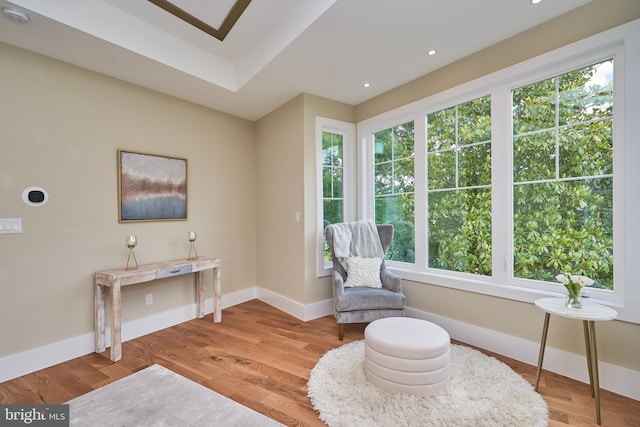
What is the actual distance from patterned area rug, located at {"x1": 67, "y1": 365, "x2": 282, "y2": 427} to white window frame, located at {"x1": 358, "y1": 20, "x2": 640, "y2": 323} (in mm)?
2121

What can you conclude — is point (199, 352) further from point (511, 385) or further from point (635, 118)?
point (635, 118)

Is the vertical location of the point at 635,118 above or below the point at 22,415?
above

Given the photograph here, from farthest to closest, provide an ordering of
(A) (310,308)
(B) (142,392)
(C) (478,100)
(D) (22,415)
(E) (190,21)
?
(A) (310,308)
(C) (478,100)
(E) (190,21)
(B) (142,392)
(D) (22,415)

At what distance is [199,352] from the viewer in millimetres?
2553

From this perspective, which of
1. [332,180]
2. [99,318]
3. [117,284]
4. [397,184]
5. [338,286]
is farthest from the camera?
[332,180]

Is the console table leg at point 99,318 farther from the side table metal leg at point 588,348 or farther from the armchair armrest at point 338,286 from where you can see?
the side table metal leg at point 588,348

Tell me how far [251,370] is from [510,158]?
282 cm

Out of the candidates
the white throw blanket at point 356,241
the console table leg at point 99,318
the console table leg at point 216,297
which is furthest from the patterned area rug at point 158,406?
the white throw blanket at point 356,241

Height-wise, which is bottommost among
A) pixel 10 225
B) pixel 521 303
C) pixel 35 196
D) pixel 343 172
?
pixel 521 303

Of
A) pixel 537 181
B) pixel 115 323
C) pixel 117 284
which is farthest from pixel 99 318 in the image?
pixel 537 181

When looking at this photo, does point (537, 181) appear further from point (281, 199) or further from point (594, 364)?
point (281, 199)

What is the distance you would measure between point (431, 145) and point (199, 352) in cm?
311

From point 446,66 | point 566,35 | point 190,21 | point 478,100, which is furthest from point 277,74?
point 566,35

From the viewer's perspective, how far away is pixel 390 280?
2951 millimetres
